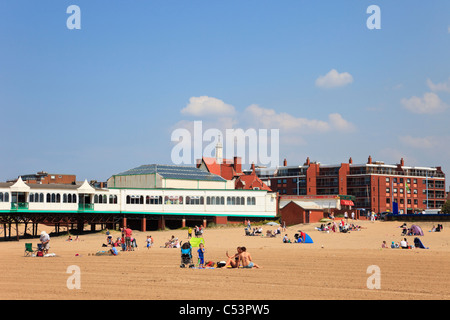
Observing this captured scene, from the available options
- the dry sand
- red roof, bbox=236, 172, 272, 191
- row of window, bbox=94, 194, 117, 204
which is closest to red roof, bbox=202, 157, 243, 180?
red roof, bbox=236, 172, 272, 191

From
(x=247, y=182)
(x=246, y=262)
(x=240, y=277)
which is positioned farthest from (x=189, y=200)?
(x=240, y=277)

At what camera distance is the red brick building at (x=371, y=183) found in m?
117

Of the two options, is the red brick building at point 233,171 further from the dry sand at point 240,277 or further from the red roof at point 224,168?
the dry sand at point 240,277

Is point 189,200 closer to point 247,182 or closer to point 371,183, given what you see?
point 247,182

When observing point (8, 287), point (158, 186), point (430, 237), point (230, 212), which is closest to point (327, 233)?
point (430, 237)

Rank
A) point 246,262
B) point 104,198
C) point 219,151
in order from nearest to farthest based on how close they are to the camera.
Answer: point 246,262 → point 104,198 → point 219,151

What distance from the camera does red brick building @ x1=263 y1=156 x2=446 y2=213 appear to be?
117156mm

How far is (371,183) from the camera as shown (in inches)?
4577

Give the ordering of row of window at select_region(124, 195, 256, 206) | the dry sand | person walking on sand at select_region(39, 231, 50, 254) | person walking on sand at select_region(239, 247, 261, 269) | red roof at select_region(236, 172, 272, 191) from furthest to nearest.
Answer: red roof at select_region(236, 172, 272, 191)
row of window at select_region(124, 195, 256, 206)
person walking on sand at select_region(39, 231, 50, 254)
person walking on sand at select_region(239, 247, 261, 269)
the dry sand

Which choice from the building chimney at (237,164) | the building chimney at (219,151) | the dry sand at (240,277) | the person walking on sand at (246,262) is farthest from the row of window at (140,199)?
the person walking on sand at (246,262)

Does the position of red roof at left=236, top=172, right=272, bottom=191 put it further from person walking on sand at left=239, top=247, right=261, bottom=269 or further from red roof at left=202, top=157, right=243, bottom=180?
person walking on sand at left=239, top=247, right=261, bottom=269
